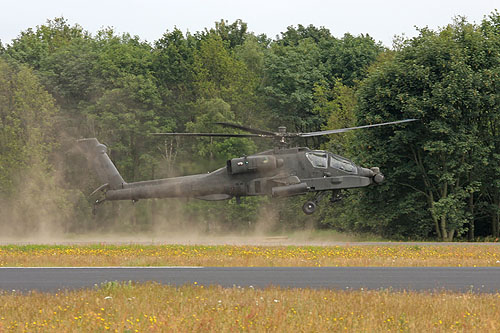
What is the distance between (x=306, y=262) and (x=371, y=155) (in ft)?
78.6

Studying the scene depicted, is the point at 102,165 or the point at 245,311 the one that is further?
the point at 102,165

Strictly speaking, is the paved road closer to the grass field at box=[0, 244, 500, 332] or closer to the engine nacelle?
the grass field at box=[0, 244, 500, 332]

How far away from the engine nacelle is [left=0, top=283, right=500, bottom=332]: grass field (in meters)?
15.1

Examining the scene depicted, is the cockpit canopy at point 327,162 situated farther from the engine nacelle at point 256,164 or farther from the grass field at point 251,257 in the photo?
the grass field at point 251,257

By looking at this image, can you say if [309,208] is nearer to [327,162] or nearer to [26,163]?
[327,162]

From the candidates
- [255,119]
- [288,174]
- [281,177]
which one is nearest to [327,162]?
[288,174]

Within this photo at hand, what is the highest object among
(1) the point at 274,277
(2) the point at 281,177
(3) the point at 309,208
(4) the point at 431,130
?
(4) the point at 431,130

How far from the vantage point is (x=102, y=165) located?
3538 centimetres

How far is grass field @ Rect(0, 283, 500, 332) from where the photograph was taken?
12484 mm

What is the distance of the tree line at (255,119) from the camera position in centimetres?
4669

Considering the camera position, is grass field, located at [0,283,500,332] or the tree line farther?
the tree line

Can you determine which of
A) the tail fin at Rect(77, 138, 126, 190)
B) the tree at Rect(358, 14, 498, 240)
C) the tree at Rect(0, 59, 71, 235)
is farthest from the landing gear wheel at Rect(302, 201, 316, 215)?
the tree at Rect(0, 59, 71, 235)

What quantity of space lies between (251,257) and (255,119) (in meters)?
47.5

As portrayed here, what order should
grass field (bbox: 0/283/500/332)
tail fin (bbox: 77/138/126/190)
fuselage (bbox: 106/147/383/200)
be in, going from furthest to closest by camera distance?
tail fin (bbox: 77/138/126/190)
fuselage (bbox: 106/147/383/200)
grass field (bbox: 0/283/500/332)
